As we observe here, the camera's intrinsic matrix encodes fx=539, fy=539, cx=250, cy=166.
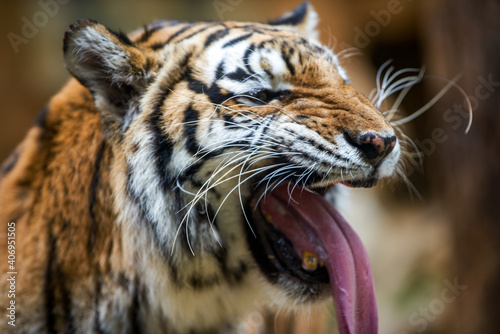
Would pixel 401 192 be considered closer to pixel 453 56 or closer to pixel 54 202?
pixel 453 56

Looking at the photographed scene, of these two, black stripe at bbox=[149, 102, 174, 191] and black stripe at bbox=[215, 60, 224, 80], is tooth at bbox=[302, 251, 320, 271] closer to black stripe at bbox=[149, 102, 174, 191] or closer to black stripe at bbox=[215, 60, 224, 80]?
black stripe at bbox=[149, 102, 174, 191]

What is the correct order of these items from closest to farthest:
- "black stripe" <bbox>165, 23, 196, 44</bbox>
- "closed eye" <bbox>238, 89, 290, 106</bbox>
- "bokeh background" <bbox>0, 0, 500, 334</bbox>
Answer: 1. "closed eye" <bbox>238, 89, 290, 106</bbox>
2. "black stripe" <bbox>165, 23, 196, 44</bbox>
3. "bokeh background" <bbox>0, 0, 500, 334</bbox>

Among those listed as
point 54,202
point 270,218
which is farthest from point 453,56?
point 54,202

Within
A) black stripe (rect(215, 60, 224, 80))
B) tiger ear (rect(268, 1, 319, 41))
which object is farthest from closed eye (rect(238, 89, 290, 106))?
tiger ear (rect(268, 1, 319, 41))

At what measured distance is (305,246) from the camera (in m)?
1.87

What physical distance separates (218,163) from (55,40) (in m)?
6.10

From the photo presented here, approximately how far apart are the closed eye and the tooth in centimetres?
55

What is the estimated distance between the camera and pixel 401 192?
6617 millimetres

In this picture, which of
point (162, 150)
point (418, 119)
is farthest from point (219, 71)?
point (418, 119)

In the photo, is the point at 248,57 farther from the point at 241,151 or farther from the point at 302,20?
the point at 302,20

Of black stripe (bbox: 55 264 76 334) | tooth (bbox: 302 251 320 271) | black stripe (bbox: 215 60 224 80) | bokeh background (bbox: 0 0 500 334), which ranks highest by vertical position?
black stripe (bbox: 215 60 224 80)

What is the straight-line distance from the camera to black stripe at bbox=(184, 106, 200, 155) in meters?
1.72

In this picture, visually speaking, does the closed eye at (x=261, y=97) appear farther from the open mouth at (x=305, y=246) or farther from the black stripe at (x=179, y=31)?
the black stripe at (x=179, y=31)

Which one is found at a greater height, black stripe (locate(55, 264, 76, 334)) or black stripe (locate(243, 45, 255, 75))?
black stripe (locate(243, 45, 255, 75))
